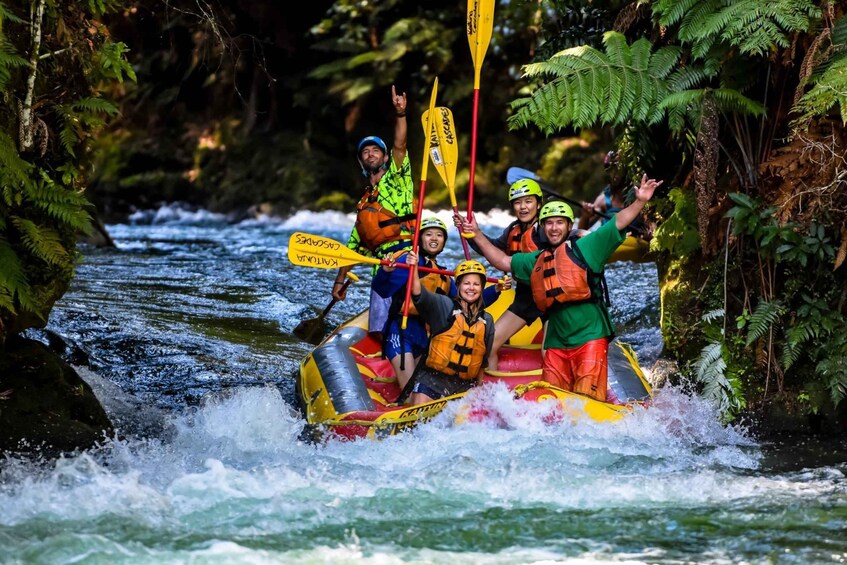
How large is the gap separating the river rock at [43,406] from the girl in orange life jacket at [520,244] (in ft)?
7.85

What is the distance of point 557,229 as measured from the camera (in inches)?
230

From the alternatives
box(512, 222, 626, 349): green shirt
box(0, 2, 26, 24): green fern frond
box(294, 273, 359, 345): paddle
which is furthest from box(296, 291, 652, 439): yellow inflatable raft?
box(0, 2, 26, 24): green fern frond

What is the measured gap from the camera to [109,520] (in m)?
4.14

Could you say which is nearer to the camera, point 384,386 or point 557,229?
point 557,229

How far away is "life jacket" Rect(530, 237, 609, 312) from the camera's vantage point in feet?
18.7

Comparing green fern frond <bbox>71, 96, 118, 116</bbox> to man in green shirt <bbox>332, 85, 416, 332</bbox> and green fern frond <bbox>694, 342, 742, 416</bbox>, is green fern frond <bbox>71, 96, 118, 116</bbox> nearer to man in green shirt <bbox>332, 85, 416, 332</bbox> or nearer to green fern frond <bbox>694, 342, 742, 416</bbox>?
man in green shirt <bbox>332, 85, 416, 332</bbox>

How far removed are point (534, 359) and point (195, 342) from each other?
2.86 meters

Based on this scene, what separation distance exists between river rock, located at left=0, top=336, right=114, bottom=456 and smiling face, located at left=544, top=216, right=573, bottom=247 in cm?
277

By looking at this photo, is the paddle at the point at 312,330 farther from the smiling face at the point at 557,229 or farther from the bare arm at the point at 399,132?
the smiling face at the point at 557,229

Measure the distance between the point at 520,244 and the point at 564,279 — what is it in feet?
2.86

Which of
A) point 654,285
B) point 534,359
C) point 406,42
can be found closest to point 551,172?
point 406,42

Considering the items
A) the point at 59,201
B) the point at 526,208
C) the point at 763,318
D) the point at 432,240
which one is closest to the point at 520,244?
the point at 526,208

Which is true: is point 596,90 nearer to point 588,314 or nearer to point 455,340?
point 588,314

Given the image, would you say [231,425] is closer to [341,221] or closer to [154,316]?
[154,316]
